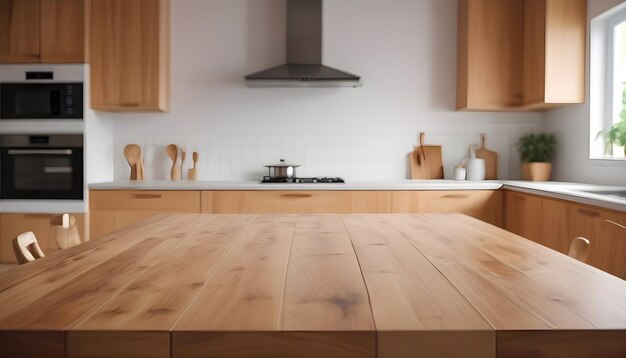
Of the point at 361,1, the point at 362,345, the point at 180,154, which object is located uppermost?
the point at 361,1

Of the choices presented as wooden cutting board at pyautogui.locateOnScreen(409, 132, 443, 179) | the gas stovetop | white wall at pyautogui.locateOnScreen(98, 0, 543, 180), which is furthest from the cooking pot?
wooden cutting board at pyautogui.locateOnScreen(409, 132, 443, 179)

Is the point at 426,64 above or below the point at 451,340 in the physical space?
above

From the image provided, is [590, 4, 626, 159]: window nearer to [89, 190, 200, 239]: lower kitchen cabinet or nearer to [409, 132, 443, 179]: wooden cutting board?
[409, 132, 443, 179]: wooden cutting board

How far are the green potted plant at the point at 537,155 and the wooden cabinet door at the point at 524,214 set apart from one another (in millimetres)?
515

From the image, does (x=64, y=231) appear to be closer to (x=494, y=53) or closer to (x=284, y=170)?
(x=284, y=170)

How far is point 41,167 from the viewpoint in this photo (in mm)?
3795

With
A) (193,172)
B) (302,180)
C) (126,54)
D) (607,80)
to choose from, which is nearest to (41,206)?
(193,172)

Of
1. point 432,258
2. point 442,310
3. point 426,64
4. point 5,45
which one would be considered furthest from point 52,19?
point 442,310

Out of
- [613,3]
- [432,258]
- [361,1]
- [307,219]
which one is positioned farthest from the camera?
[361,1]

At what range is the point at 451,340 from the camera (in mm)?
711

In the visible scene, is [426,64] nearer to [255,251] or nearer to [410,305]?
[255,251]

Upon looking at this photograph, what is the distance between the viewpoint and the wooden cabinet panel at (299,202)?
364 cm

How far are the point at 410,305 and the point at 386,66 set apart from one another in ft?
12.1

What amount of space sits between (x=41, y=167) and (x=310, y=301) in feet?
11.7
